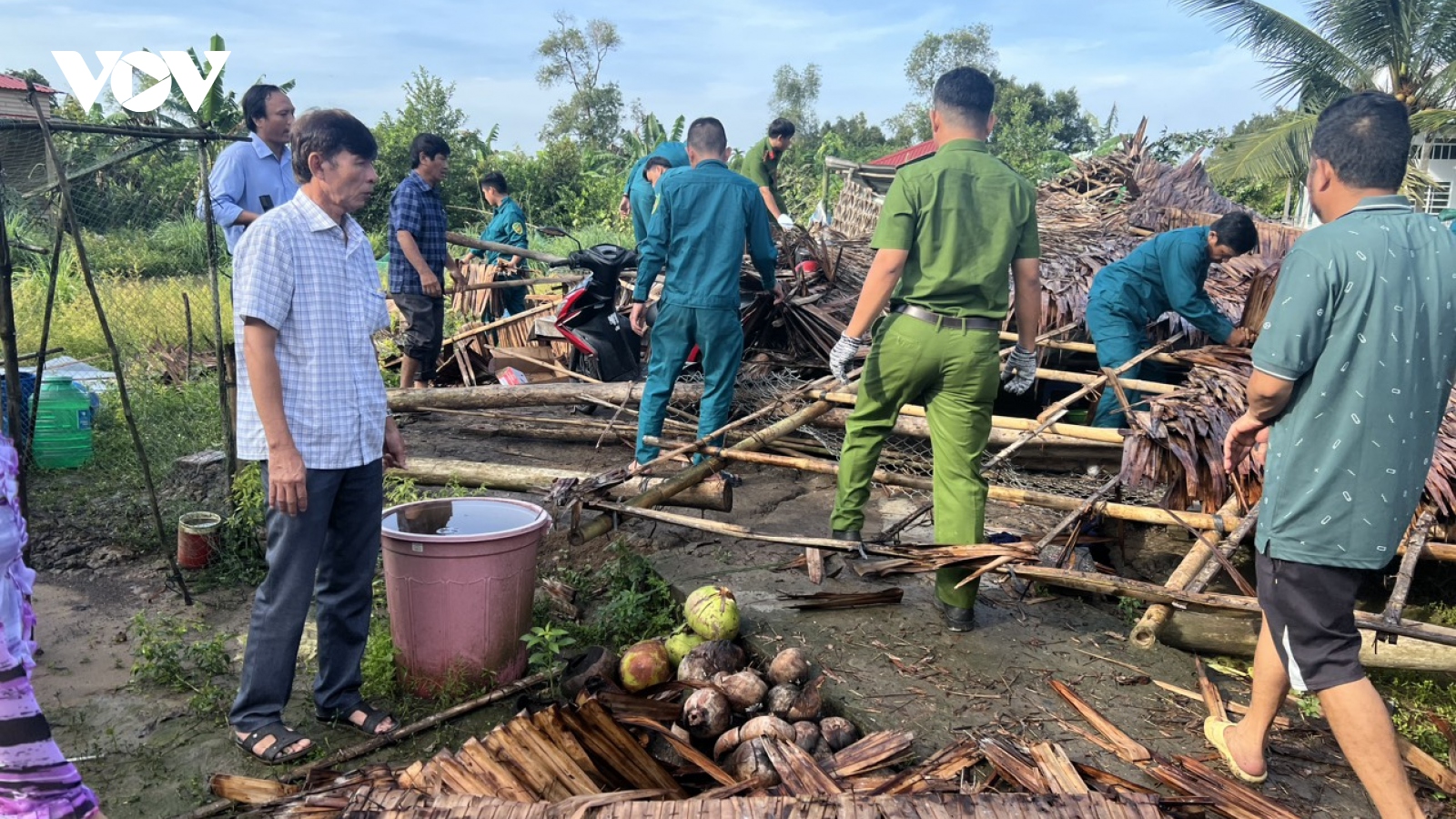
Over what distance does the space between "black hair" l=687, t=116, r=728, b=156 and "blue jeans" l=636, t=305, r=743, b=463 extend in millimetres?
990

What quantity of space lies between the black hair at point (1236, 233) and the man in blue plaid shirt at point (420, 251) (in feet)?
17.9

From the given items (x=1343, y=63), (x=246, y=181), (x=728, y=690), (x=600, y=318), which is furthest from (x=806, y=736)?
(x=1343, y=63)

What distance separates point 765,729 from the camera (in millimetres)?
3055

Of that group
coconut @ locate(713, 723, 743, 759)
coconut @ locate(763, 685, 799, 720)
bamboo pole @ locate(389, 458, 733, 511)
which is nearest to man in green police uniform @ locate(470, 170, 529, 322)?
bamboo pole @ locate(389, 458, 733, 511)

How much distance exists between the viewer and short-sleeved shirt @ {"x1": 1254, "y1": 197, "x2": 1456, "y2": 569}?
2.55 metres

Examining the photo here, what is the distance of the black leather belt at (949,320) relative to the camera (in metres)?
3.80

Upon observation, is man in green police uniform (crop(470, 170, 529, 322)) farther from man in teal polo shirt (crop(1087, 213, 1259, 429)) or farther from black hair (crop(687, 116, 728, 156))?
man in teal polo shirt (crop(1087, 213, 1259, 429))

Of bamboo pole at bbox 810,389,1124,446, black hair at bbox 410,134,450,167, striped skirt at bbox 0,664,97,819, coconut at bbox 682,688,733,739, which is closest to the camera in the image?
striped skirt at bbox 0,664,97,819

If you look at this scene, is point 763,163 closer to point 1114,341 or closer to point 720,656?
point 1114,341

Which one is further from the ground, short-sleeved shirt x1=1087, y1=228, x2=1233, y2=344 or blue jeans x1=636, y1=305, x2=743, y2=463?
short-sleeved shirt x1=1087, y1=228, x2=1233, y2=344

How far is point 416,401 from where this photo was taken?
7.30 metres

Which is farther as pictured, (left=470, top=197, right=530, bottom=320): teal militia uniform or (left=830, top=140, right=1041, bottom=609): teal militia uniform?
(left=470, top=197, right=530, bottom=320): teal militia uniform

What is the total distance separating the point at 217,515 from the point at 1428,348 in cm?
540

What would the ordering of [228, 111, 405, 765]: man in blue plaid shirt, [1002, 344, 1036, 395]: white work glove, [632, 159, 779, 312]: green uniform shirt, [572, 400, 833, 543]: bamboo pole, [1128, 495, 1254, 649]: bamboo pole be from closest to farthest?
[228, 111, 405, 765]: man in blue plaid shirt
[1128, 495, 1254, 649]: bamboo pole
[1002, 344, 1036, 395]: white work glove
[572, 400, 833, 543]: bamboo pole
[632, 159, 779, 312]: green uniform shirt
